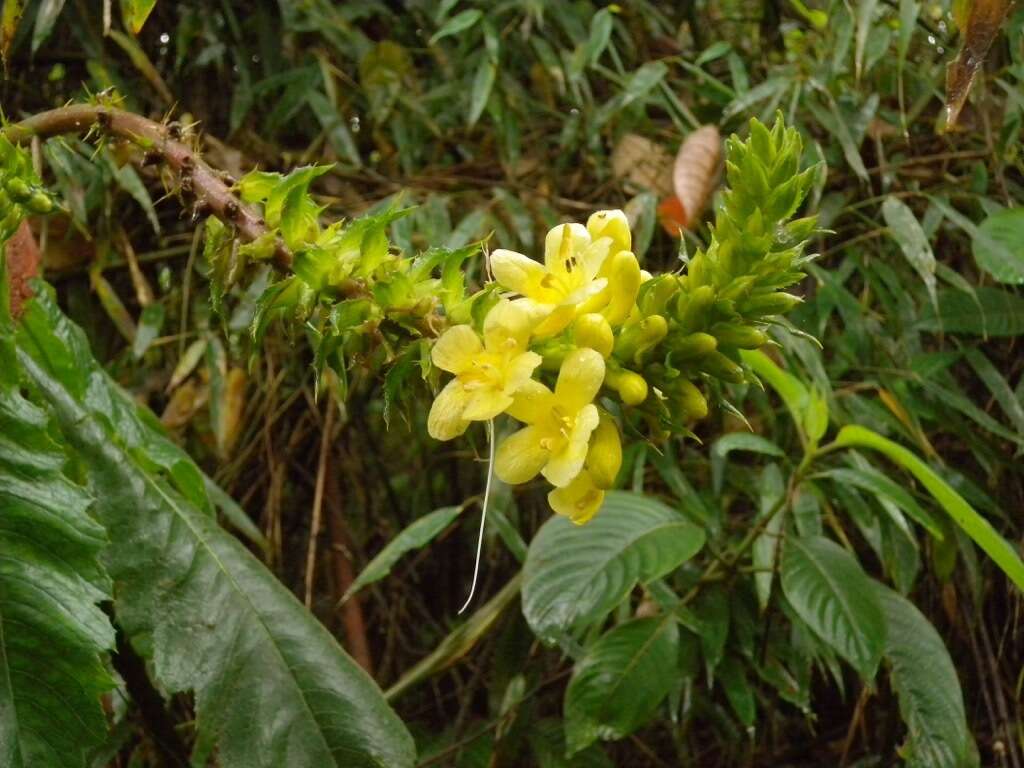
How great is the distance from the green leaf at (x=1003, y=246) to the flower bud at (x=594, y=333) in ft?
3.39

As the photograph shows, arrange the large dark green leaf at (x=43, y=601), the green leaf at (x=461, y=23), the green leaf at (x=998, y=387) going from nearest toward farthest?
the large dark green leaf at (x=43, y=601), the green leaf at (x=998, y=387), the green leaf at (x=461, y=23)

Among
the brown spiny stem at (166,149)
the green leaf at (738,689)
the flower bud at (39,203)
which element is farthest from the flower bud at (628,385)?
the green leaf at (738,689)

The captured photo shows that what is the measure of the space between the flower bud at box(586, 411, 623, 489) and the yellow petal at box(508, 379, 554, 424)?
0.03m

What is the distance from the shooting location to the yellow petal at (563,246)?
0.56m

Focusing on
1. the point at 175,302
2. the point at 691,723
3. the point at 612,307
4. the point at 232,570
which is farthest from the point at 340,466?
the point at 612,307

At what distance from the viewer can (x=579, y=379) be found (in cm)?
51

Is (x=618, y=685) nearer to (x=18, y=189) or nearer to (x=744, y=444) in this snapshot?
(x=744, y=444)

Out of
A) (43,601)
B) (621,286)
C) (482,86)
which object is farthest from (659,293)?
(482,86)

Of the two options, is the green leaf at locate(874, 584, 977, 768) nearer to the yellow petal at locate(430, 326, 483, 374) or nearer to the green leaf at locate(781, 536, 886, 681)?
the green leaf at locate(781, 536, 886, 681)

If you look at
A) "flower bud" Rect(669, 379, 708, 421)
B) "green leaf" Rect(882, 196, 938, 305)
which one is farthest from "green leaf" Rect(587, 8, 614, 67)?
"flower bud" Rect(669, 379, 708, 421)

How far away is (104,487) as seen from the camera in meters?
0.92

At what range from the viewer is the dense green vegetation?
56cm

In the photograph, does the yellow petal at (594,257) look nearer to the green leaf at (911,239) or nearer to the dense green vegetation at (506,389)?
the dense green vegetation at (506,389)

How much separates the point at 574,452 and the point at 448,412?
7 cm
